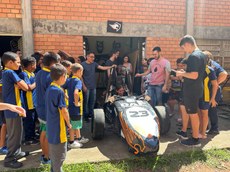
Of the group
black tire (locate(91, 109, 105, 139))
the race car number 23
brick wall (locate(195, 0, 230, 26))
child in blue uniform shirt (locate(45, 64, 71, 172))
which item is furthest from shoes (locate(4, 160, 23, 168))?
brick wall (locate(195, 0, 230, 26))

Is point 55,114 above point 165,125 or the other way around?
above

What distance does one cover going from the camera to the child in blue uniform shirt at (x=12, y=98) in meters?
3.44

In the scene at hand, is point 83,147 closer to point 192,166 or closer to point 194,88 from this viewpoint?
point 192,166

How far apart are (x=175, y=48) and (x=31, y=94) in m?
4.97

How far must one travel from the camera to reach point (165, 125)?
4.79 metres

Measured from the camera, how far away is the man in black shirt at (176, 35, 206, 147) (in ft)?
13.2

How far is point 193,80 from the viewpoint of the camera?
4.14 metres

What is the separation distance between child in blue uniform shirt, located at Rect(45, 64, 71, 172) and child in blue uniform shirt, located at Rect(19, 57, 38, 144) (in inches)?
53.6

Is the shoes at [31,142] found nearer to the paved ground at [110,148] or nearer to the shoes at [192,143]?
the paved ground at [110,148]

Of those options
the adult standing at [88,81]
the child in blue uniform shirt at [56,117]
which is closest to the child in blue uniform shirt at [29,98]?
the child in blue uniform shirt at [56,117]

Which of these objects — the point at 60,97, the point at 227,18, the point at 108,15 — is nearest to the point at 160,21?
the point at 108,15

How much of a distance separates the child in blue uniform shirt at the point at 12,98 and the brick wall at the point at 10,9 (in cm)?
293

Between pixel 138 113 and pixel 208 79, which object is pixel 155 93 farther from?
pixel 138 113

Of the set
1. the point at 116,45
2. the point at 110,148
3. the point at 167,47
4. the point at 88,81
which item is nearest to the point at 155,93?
the point at 88,81
